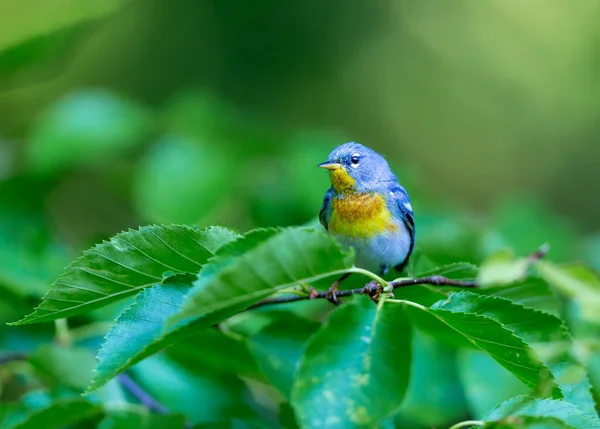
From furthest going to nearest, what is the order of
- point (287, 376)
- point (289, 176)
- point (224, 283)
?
point (289, 176) → point (287, 376) → point (224, 283)

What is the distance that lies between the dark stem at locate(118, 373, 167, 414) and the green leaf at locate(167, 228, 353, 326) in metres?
0.93

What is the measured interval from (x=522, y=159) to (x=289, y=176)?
7706mm

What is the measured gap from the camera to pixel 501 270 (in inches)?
60.5

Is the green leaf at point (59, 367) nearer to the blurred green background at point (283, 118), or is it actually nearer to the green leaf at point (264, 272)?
the blurred green background at point (283, 118)

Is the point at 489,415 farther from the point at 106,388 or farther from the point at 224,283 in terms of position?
the point at 106,388

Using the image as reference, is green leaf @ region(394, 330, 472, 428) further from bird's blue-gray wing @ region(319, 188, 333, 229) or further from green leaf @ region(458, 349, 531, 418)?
bird's blue-gray wing @ region(319, 188, 333, 229)

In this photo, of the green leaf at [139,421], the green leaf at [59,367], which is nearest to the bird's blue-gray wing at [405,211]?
the green leaf at [139,421]

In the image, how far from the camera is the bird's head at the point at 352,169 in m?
2.94

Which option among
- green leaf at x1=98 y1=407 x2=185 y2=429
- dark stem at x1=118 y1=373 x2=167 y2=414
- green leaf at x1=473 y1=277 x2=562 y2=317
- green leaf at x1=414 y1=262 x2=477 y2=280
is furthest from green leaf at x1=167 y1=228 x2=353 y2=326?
dark stem at x1=118 y1=373 x2=167 y2=414

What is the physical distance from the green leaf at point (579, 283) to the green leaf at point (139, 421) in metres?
1.15

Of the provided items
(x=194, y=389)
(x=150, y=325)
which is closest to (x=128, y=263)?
(x=150, y=325)

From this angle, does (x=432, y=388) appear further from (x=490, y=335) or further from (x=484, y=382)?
(x=490, y=335)

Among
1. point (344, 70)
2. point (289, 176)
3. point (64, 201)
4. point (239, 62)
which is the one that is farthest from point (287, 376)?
point (344, 70)

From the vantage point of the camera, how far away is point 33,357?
227 centimetres
